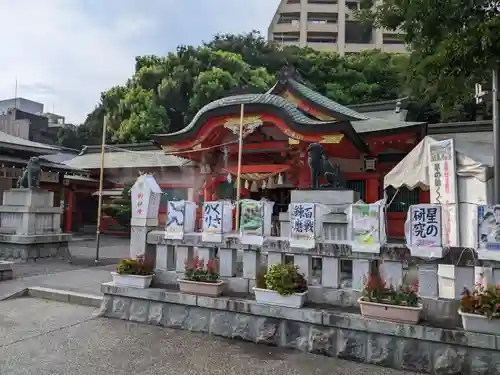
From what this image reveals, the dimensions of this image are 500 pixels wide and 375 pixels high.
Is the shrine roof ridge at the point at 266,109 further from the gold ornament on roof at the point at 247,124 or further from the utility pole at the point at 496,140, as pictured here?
the utility pole at the point at 496,140

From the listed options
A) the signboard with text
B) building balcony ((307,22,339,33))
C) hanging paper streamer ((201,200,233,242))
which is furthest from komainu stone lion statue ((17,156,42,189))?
building balcony ((307,22,339,33))

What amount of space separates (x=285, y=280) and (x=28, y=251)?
10.1 m

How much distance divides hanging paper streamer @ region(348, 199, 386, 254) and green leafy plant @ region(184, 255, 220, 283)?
6.25ft

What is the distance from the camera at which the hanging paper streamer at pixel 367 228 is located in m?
4.68

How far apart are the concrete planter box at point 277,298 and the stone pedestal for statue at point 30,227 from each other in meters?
9.62

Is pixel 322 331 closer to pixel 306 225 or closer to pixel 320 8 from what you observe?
pixel 306 225

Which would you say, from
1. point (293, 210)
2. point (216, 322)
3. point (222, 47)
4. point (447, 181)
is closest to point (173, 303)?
point (216, 322)

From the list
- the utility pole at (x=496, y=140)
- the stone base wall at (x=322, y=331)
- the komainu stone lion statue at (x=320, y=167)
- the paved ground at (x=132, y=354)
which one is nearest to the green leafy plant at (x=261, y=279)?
the stone base wall at (x=322, y=331)

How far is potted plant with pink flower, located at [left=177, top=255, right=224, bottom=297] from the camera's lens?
5.37 metres

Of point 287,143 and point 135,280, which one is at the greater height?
point 287,143

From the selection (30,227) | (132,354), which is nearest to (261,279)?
(132,354)

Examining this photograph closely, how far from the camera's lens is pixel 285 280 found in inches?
193

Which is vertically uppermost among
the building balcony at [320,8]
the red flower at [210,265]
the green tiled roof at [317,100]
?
the building balcony at [320,8]

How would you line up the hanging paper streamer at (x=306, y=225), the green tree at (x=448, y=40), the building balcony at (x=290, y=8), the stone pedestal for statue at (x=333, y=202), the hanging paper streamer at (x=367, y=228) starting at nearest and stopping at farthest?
the hanging paper streamer at (x=367, y=228)
the hanging paper streamer at (x=306, y=225)
the green tree at (x=448, y=40)
the stone pedestal for statue at (x=333, y=202)
the building balcony at (x=290, y=8)
